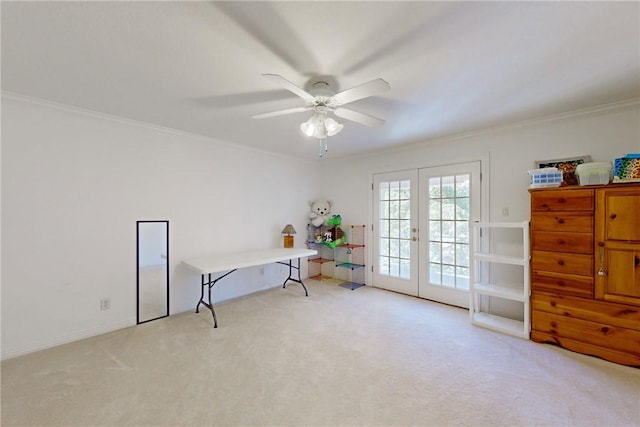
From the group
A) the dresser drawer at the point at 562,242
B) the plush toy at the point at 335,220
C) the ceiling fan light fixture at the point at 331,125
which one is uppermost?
the ceiling fan light fixture at the point at 331,125

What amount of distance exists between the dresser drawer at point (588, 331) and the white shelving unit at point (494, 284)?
13cm

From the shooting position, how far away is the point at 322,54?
5.54 ft

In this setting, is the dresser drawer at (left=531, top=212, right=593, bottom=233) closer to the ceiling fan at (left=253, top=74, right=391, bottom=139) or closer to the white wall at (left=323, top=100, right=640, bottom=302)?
the white wall at (left=323, top=100, right=640, bottom=302)

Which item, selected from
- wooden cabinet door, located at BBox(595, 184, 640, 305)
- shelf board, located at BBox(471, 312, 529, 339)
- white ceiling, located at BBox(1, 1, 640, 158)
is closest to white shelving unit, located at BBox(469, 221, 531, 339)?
shelf board, located at BBox(471, 312, 529, 339)

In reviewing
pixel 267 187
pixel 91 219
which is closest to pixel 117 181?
pixel 91 219

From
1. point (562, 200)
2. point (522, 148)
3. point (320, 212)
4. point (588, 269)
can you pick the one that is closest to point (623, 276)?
point (588, 269)

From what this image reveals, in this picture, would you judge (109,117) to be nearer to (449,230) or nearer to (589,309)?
(449,230)

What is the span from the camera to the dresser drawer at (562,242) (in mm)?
2348

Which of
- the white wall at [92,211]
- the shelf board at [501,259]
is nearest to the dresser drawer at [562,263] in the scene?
the shelf board at [501,259]

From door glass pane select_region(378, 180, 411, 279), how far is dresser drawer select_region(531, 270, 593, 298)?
5.43 feet

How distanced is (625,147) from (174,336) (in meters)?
4.88

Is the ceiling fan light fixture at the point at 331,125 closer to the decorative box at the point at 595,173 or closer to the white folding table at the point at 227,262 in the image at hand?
the white folding table at the point at 227,262

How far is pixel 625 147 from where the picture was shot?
8.18ft

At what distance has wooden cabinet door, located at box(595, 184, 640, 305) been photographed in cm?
215
